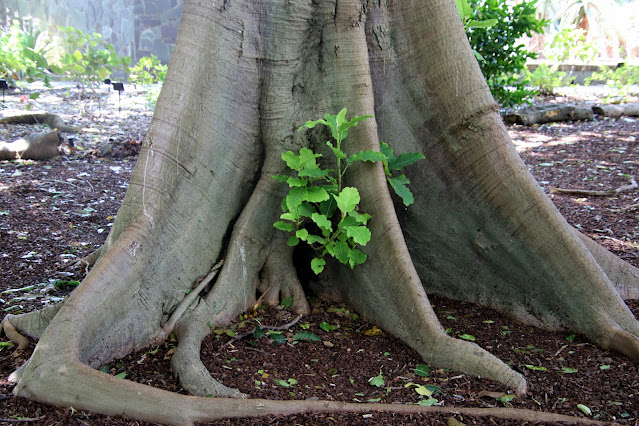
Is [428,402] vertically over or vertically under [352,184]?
under

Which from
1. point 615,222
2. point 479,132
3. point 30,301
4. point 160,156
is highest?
point 479,132

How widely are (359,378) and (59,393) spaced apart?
1303 mm

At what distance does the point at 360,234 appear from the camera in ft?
9.57

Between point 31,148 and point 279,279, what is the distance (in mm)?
5311

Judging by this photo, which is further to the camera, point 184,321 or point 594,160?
point 594,160

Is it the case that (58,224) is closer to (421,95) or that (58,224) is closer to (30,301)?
(30,301)

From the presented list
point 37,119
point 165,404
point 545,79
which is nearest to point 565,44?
point 545,79

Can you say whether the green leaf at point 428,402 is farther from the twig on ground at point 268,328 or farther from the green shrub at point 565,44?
the green shrub at point 565,44

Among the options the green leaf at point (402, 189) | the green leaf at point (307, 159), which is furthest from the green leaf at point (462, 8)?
the green leaf at point (307, 159)

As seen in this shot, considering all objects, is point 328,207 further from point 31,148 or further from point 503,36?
point 503,36

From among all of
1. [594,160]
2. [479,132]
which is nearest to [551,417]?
[479,132]

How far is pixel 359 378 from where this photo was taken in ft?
8.73

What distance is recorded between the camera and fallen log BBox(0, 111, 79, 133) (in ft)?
30.2

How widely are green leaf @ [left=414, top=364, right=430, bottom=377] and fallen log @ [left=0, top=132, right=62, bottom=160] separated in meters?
6.30
